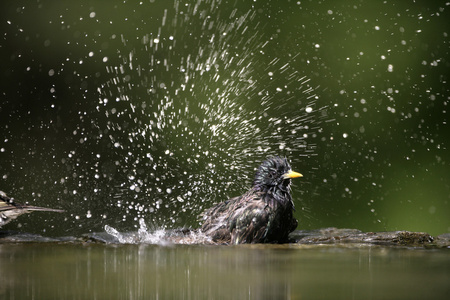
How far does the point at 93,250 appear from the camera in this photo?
399 cm

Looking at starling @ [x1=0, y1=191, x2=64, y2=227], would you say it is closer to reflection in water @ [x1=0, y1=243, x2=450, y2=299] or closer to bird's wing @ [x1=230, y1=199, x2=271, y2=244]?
reflection in water @ [x1=0, y1=243, x2=450, y2=299]

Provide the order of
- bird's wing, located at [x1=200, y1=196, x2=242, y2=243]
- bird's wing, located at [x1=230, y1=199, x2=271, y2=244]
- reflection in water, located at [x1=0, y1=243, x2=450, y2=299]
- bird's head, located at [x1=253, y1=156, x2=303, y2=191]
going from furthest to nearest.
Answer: bird's head, located at [x1=253, y1=156, x2=303, y2=191] → bird's wing, located at [x1=200, y1=196, x2=242, y2=243] → bird's wing, located at [x1=230, y1=199, x2=271, y2=244] → reflection in water, located at [x1=0, y1=243, x2=450, y2=299]

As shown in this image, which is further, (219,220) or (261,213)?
(219,220)

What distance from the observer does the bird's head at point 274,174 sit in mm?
5043

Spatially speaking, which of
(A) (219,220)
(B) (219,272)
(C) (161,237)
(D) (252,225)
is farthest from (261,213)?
(B) (219,272)

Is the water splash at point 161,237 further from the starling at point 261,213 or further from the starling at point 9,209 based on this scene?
the starling at point 9,209

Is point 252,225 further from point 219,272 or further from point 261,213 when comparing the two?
point 219,272

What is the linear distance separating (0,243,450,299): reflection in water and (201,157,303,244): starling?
534 millimetres

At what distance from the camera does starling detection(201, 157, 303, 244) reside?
4.75 metres

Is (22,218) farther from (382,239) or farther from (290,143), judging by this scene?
(382,239)

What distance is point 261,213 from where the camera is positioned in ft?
15.6

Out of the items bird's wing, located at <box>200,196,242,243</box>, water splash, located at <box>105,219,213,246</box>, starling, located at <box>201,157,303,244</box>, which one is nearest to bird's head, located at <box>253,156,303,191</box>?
starling, located at <box>201,157,303,244</box>

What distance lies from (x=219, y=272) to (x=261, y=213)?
6.08 ft

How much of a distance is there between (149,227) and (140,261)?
189cm
